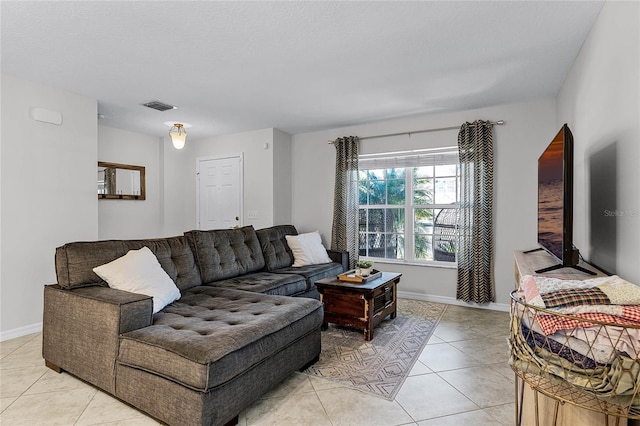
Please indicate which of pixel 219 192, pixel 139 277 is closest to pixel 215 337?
pixel 139 277

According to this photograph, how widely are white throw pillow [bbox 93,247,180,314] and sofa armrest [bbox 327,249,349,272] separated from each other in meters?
2.37

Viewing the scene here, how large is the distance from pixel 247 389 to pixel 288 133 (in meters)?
4.14

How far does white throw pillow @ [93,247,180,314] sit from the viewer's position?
90.9 inches

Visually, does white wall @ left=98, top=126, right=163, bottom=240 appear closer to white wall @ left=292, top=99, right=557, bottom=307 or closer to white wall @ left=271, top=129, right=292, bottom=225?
white wall @ left=271, top=129, right=292, bottom=225

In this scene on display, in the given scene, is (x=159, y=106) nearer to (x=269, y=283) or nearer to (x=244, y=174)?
(x=244, y=174)

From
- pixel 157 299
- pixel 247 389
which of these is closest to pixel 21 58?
pixel 157 299

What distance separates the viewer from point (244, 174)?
5301 mm

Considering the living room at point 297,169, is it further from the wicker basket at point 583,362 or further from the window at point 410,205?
the wicker basket at point 583,362

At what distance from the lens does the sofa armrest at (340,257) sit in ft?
14.8

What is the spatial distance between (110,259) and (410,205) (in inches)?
137

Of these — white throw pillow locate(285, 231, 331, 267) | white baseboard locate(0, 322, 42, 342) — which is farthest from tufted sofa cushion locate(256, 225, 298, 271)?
white baseboard locate(0, 322, 42, 342)

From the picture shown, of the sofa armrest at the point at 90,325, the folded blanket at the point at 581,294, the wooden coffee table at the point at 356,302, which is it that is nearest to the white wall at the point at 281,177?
the wooden coffee table at the point at 356,302

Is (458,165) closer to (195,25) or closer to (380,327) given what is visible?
(380,327)

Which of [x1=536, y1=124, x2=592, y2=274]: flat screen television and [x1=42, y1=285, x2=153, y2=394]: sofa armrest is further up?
[x1=536, y1=124, x2=592, y2=274]: flat screen television
